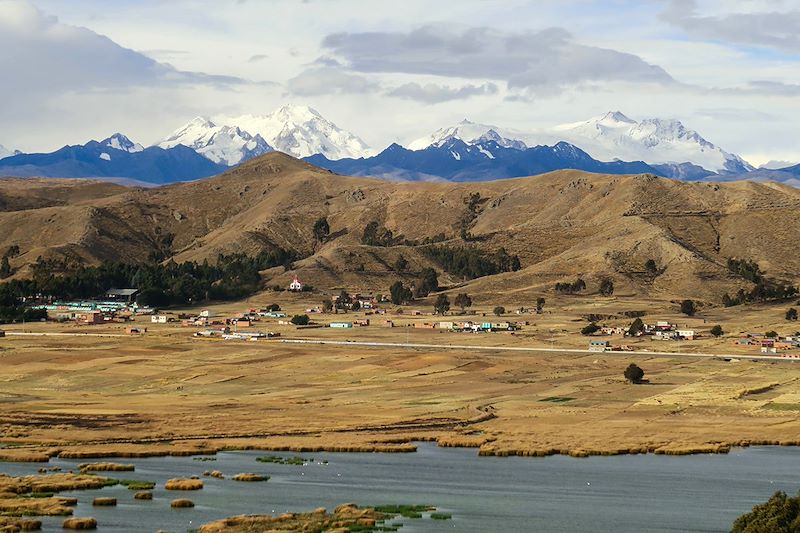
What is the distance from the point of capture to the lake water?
7019cm

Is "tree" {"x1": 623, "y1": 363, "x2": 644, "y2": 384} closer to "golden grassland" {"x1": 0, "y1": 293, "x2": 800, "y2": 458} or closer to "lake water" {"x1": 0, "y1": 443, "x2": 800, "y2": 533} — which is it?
"golden grassland" {"x1": 0, "y1": 293, "x2": 800, "y2": 458}

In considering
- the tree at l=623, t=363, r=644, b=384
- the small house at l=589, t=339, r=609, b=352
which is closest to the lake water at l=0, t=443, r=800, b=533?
the tree at l=623, t=363, r=644, b=384

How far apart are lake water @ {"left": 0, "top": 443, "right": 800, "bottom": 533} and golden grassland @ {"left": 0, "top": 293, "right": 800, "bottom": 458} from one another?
401 centimetres

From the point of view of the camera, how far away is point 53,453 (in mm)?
89875

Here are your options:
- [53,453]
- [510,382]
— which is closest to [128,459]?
[53,453]

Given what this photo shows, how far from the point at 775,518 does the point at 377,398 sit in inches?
2908

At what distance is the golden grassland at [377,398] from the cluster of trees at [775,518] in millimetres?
35925

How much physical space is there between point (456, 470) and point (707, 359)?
265 ft

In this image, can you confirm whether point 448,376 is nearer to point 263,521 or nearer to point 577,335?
point 577,335

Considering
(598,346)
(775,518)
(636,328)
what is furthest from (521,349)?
→ (775,518)

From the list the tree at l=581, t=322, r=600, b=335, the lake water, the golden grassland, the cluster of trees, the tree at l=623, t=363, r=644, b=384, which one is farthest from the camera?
the tree at l=581, t=322, r=600, b=335

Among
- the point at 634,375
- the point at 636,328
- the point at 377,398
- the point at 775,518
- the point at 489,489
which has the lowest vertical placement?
the point at 489,489

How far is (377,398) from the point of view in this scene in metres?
129

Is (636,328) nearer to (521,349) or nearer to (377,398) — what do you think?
(521,349)
